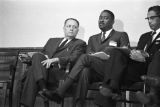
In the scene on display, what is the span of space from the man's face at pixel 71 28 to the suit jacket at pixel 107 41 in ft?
0.83

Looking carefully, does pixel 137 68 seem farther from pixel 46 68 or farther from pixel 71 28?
pixel 71 28

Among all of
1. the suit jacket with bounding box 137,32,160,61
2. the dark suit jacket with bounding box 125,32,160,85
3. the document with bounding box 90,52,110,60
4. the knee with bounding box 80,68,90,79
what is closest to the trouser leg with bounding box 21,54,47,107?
the knee with bounding box 80,68,90,79

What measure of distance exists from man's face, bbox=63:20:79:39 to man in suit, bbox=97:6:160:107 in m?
0.89

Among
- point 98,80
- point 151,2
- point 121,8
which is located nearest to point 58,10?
point 121,8

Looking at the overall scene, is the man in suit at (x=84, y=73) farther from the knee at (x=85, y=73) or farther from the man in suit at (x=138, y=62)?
the man in suit at (x=138, y=62)

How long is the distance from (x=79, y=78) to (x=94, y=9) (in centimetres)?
134

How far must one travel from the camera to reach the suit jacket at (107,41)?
3.45 m

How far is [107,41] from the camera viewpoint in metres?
3.54

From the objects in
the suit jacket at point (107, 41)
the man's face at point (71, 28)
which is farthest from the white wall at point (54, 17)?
the suit jacket at point (107, 41)

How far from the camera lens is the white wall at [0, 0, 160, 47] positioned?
396 centimetres

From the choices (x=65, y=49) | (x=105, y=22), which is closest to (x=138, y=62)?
(x=105, y=22)

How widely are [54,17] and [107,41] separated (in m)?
1.03

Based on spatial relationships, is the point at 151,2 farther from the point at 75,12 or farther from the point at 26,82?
the point at 26,82

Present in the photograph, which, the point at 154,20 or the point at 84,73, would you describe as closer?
the point at 84,73
